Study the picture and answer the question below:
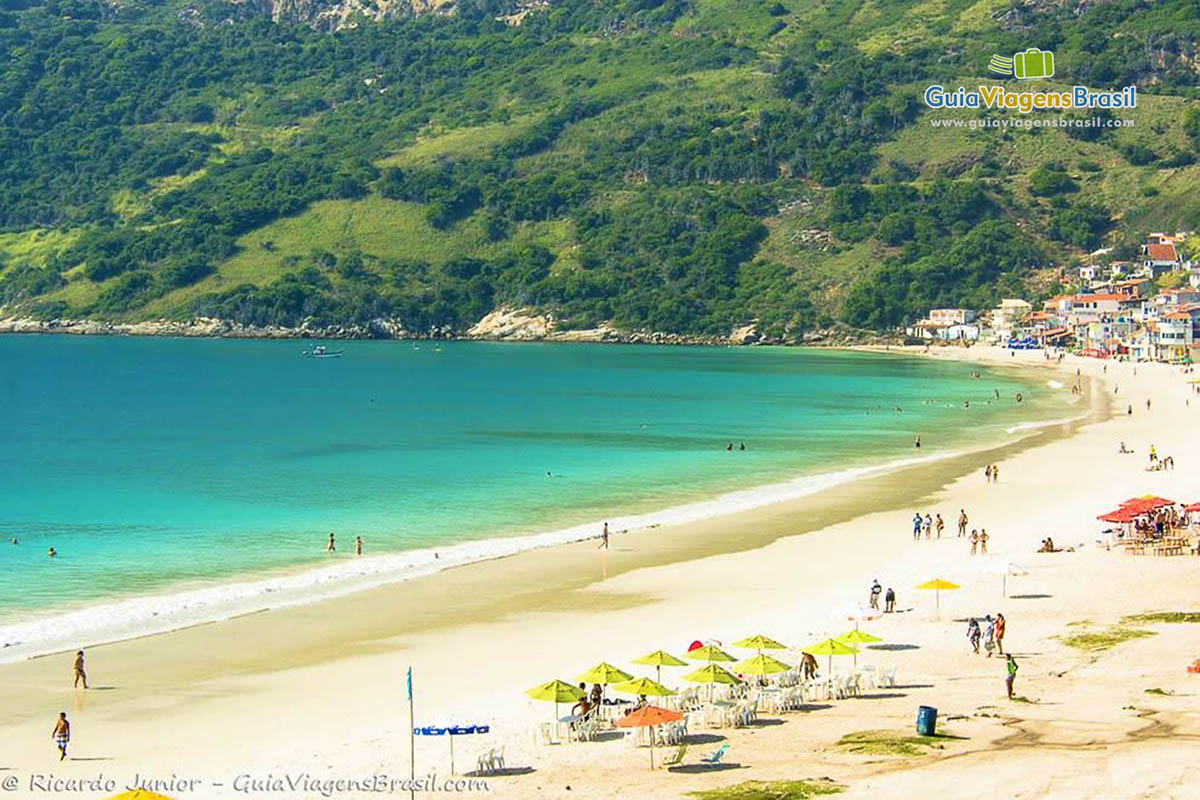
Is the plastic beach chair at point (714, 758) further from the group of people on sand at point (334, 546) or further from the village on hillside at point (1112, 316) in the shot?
the village on hillside at point (1112, 316)

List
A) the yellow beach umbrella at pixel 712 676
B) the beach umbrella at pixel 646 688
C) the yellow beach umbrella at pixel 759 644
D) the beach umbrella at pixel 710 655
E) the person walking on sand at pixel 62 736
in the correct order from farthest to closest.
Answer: the yellow beach umbrella at pixel 759 644 → the beach umbrella at pixel 710 655 → the yellow beach umbrella at pixel 712 676 → the beach umbrella at pixel 646 688 → the person walking on sand at pixel 62 736

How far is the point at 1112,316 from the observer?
154875 mm

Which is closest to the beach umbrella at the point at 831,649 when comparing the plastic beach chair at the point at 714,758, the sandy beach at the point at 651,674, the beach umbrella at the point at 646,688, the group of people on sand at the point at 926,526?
the sandy beach at the point at 651,674

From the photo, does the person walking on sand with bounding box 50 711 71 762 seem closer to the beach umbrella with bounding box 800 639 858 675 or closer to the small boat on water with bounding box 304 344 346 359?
the beach umbrella with bounding box 800 639 858 675

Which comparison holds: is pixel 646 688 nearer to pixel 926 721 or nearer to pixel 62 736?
pixel 926 721

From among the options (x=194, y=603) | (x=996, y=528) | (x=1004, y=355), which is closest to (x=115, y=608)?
(x=194, y=603)

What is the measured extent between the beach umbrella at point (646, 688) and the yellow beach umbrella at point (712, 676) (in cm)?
51

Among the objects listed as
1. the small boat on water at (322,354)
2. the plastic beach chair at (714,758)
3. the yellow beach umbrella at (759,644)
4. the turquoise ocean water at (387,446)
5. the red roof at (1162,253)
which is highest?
the red roof at (1162,253)

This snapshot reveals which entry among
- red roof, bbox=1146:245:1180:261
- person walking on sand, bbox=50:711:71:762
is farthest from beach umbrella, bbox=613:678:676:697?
red roof, bbox=1146:245:1180:261

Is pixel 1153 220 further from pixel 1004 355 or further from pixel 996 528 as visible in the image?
pixel 996 528

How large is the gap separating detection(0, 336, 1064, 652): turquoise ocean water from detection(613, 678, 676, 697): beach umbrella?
1728cm

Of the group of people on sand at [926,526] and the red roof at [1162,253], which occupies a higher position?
the red roof at [1162,253]

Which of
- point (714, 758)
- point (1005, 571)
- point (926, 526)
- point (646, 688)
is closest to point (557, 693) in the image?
point (646, 688)

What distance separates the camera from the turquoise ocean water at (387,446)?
153 feet
